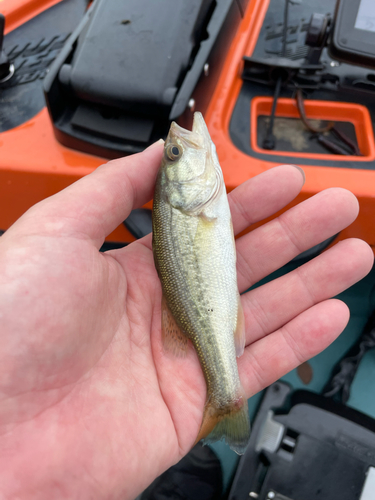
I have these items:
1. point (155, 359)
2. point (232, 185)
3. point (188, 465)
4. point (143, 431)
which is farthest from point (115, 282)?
point (188, 465)

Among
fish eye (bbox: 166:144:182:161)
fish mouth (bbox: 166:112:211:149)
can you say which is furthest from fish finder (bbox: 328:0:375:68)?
fish eye (bbox: 166:144:182:161)

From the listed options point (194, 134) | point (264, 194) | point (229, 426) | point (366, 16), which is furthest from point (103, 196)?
point (366, 16)

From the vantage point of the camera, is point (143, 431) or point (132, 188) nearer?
point (143, 431)

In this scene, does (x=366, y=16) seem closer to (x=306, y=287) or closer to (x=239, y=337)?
(x=306, y=287)

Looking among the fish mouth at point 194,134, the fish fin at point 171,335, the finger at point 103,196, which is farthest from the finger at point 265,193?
the fish fin at point 171,335

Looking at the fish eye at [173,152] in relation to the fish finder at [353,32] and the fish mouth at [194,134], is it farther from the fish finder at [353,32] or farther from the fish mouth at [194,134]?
the fish finder at [353,32]

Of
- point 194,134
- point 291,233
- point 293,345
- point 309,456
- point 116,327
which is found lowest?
point 309,456

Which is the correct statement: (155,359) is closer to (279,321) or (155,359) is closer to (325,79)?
(279,321)

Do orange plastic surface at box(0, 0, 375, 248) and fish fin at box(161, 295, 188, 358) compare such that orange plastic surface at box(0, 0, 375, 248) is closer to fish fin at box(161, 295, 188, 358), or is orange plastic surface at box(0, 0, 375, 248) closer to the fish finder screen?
the fish finder screen
